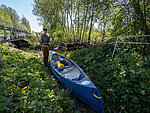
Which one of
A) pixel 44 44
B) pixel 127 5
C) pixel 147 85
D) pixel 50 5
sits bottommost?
pixel 147 85

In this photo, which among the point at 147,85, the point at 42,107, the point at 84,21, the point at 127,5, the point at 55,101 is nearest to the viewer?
the point at 42,107

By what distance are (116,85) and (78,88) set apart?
169 centimetres

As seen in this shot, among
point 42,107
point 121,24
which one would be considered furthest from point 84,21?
point 42,107

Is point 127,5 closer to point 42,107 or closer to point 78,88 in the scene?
point 78,88

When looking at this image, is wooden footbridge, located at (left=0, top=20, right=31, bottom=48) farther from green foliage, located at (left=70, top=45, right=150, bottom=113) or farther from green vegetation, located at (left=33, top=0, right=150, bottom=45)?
green foliage, located at (left=70, top=45, right=150, bottom=113)

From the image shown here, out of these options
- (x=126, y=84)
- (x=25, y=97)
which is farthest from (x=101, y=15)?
(x=25, y=97)

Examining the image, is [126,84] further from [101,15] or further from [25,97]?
[101,15]

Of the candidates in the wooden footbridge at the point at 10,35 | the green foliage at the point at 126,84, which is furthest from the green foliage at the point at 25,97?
the wooden footbridge at the point at 10,35

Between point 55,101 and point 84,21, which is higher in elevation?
point 84,21

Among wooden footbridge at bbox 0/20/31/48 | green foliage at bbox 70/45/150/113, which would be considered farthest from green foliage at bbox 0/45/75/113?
wooden footbridge at bbox 0/20/31/48

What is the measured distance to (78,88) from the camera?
3062mm

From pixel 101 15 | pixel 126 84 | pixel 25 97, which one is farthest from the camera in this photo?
pixel 101 15

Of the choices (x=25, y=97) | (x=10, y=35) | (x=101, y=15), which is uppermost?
(x=101, y=15)

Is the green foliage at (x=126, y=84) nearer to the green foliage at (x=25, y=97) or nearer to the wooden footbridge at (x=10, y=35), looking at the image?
the green foliage at (x=25, y=97)
